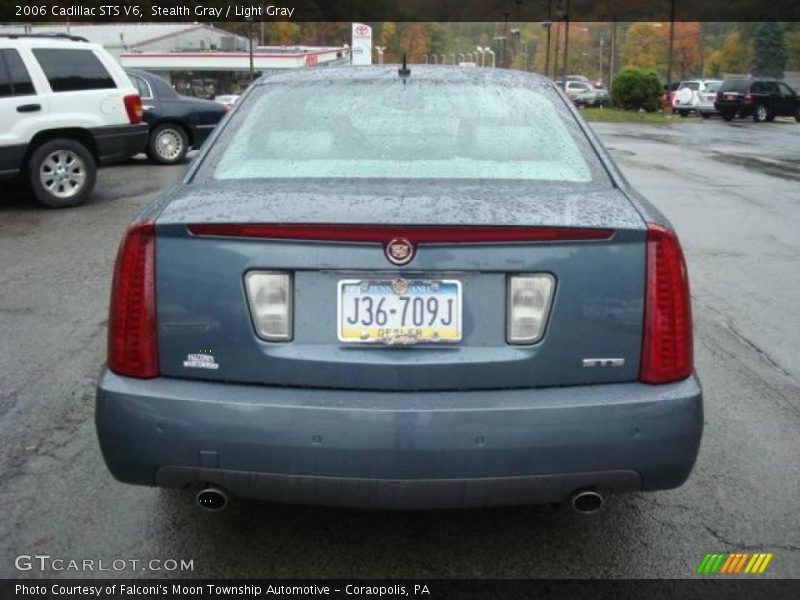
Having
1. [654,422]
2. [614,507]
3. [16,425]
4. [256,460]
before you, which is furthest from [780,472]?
[16,425]

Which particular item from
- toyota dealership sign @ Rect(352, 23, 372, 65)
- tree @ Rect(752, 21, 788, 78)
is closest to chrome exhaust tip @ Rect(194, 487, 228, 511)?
toyota dealership sign @ Rect(352, 23, 372, 65)

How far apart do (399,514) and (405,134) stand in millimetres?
1407

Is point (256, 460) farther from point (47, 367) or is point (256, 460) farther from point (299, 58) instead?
point (299, 58)

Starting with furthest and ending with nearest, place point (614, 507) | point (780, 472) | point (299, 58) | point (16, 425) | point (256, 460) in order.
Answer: point (299, 58), point (16, 425), point (780, 472), point (614, 507), point (256, 460)

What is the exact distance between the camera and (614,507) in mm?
3426

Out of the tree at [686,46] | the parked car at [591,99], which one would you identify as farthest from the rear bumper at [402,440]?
the tree at [686,46]

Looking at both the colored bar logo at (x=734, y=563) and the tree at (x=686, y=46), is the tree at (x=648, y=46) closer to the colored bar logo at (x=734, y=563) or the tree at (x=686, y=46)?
the tree at (x=686, y=46)

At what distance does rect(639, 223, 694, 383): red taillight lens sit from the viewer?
105 inches

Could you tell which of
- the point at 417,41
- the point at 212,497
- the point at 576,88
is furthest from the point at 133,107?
the point at 417,41

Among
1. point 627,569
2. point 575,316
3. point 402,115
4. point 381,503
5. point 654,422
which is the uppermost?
point 402,115

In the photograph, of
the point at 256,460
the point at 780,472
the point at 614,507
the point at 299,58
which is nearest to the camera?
the point at 256,460

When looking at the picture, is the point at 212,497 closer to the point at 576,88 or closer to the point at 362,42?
the point at 362,42

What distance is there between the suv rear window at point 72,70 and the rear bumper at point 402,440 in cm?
856

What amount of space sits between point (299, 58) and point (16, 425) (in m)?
56.5
